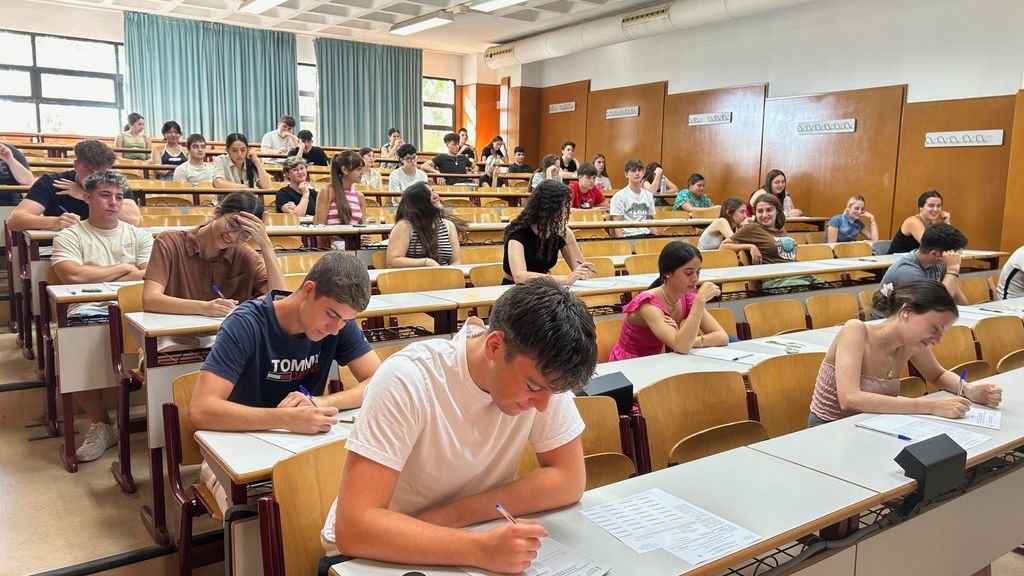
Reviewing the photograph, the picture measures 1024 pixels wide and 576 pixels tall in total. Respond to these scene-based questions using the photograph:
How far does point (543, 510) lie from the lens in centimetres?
154

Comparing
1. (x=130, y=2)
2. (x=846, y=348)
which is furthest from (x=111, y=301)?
(x=130, y=2)

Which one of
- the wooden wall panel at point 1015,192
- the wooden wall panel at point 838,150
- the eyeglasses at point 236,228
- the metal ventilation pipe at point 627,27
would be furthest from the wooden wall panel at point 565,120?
the eyeglasses at point 236,228

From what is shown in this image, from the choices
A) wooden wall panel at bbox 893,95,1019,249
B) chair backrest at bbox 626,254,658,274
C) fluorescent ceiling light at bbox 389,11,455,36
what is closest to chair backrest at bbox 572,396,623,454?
chair backrest at bbox 626,254,658,274

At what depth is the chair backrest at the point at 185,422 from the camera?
7.23 ft

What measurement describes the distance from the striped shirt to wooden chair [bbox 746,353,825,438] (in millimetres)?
2633

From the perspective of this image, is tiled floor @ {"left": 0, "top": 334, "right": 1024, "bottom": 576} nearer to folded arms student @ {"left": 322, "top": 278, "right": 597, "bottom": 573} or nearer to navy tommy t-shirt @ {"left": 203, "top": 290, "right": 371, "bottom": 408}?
navy tommy t-shirt @ {"left": 203, "top": 290, "right": 371, "bottom": 408}

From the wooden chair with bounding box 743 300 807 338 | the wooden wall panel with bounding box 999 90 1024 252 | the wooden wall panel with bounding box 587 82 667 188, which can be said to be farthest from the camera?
the wooden wall panel with bounding box 587 82 667 188

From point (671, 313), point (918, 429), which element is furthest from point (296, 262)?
point (918, 429)

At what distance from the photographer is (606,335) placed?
3.52m

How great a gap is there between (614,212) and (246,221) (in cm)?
542

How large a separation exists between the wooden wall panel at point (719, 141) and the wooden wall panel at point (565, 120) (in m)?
2.23

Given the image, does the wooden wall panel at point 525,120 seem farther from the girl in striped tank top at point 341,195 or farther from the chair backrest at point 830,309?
the chair backrest at point 830,309

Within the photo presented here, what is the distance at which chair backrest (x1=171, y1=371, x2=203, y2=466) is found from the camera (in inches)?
86.8

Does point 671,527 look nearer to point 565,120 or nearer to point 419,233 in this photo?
point 419,233
